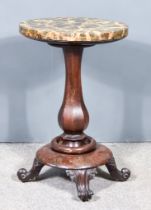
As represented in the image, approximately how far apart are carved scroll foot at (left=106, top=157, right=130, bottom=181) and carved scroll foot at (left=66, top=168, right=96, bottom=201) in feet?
0.41

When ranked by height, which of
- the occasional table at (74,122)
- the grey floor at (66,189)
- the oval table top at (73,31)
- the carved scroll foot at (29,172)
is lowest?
the grey floor at (66,189)

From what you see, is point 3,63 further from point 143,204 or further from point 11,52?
point 143,204

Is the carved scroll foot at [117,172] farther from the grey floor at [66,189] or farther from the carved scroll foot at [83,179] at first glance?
the carved scroll foot at [83,179]

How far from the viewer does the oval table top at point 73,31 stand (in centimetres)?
181

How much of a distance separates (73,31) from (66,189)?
636 millimetres

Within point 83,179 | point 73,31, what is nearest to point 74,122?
point 83,179

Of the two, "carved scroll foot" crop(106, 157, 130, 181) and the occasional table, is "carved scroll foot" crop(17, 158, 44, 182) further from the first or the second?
"carved scroll foot" crop(106, 157, 130, 181)

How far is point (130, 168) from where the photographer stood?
2301 millimetres

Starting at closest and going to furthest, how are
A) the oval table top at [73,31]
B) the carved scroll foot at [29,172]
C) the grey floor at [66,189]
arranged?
the oval table top at [73,31] < the grey floor at [66,189] < the carved scroll foot at [29,172]

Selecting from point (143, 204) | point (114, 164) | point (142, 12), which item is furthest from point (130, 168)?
point (142, 12)

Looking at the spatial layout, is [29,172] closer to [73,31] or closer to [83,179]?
[83,179]

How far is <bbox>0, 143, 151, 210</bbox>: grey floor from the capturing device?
1.98 m

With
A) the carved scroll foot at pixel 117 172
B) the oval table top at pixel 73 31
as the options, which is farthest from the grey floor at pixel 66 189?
the oval table top at pixel 73 31

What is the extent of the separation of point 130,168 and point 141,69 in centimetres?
47
